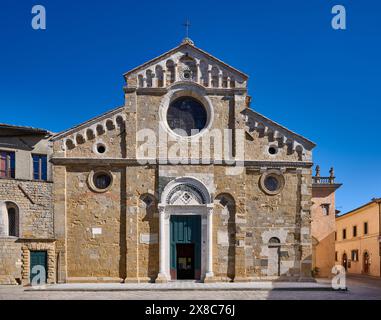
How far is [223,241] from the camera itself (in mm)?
22031

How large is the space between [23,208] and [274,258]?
14319 millimetres

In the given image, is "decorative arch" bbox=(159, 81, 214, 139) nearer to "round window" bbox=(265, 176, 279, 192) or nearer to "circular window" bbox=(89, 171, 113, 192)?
"circular window" bbox=(89, 171, 113, 192)

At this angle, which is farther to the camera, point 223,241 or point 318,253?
point 318,253

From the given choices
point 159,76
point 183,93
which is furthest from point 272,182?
point 159,76

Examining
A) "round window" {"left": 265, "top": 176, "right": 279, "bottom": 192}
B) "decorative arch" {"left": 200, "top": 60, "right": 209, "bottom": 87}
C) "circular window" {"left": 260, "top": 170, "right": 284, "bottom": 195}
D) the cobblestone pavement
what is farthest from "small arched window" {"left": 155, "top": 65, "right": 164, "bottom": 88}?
the cobblestone pavement

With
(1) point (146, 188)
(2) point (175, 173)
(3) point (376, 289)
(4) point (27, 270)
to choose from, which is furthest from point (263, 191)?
(4) point (27, 270)

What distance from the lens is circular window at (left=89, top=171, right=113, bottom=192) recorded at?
22203 mm

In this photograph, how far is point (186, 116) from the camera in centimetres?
2323

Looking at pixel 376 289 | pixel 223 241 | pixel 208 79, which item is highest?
pixel 208 79

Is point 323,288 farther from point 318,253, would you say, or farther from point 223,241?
point 318,253

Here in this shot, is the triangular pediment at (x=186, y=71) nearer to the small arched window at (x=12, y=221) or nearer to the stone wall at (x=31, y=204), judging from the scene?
the stone wall at (x=31, y=204)

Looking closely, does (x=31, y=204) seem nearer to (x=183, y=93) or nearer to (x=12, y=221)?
(x=12, y=221)

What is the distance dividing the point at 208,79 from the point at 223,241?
9.16m

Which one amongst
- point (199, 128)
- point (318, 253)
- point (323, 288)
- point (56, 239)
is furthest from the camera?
point (318, 253)
